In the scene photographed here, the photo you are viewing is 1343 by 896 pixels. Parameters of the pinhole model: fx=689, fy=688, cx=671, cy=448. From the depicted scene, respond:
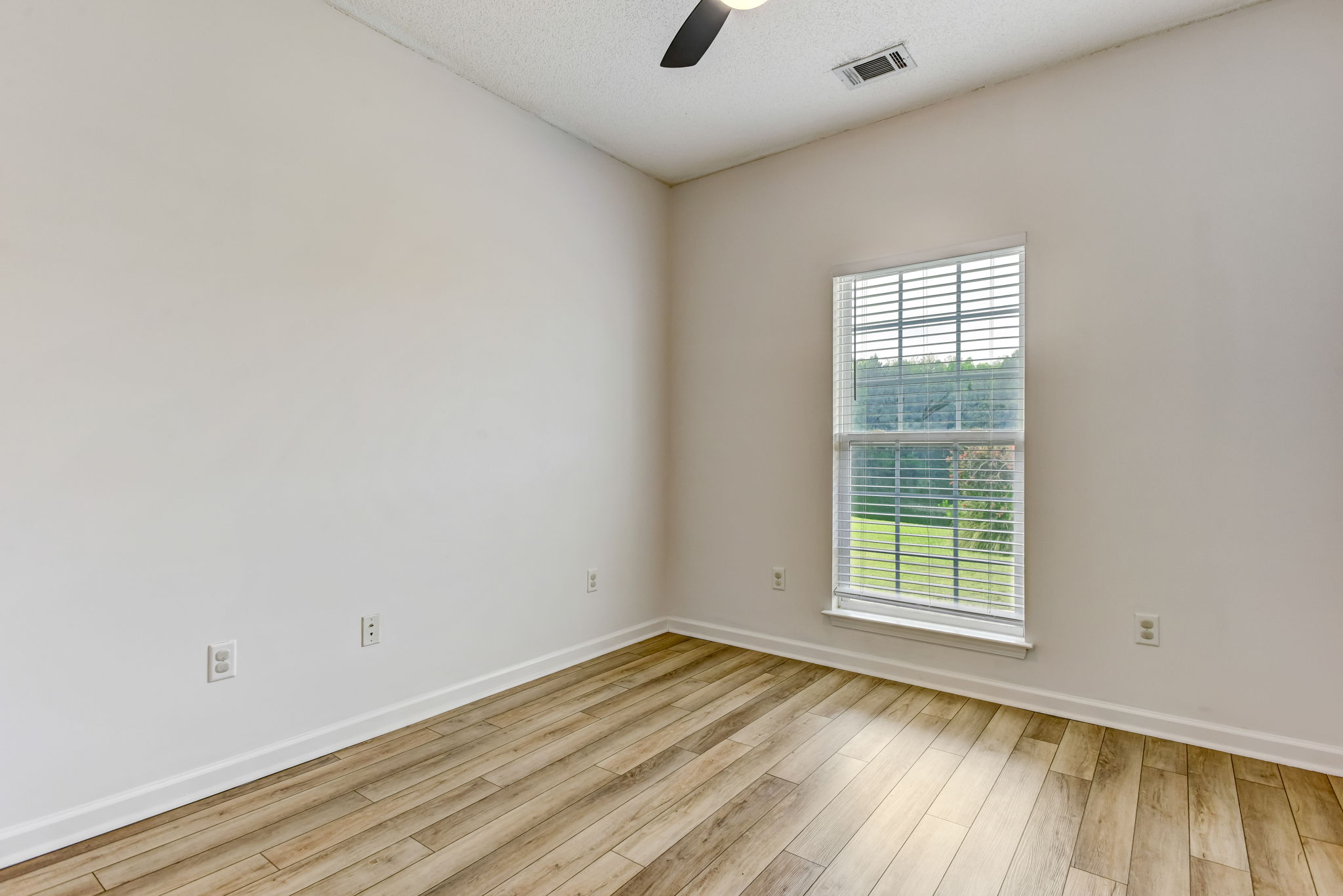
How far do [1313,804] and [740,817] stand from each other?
5.58 feet

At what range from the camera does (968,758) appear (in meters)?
2.34

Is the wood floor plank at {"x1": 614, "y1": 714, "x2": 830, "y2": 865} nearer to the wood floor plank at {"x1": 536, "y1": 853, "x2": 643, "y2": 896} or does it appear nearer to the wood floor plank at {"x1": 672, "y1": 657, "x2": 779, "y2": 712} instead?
the wood floor plank at {"x1": 536, "y1": 853, "x2": 643, "y2": 896}

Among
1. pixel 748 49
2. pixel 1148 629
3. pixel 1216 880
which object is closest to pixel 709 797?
pixel 1216 880

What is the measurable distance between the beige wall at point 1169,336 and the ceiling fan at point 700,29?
123 centimetres

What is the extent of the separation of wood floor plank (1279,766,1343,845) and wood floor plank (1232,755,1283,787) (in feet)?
0.07

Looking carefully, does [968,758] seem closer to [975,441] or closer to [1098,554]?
[1098,554]

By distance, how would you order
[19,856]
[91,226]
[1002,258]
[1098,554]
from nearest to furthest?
[19,856] < [91,226] < [1098,554] < [1002,258]

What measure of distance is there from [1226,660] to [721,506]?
2.19 meters

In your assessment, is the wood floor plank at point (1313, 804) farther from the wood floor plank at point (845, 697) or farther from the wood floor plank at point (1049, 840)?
the wood floor plank at point (845, 697)

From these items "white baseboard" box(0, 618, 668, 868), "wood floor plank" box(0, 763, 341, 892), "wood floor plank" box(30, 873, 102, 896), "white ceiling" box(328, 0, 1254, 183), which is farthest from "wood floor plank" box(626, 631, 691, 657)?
"white ceiling" box(328, 0, 1254, 183)

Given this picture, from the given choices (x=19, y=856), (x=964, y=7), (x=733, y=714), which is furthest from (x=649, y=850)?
(x=964, y=7)

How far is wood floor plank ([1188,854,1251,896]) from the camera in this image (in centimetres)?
164

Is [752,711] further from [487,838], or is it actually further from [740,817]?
[487,838]

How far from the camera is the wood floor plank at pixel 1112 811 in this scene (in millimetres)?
1754
